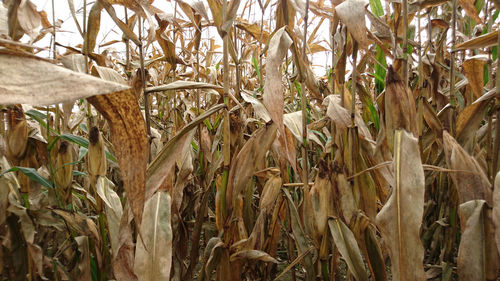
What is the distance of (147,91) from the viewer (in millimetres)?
847

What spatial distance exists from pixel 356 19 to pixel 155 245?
59cm

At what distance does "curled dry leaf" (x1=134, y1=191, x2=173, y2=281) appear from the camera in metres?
0.66

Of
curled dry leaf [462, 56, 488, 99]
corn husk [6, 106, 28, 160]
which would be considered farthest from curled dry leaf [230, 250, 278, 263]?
curled dry leaf [462, 56, 488, 99]

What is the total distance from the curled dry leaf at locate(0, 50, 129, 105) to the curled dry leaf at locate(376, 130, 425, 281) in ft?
1.59

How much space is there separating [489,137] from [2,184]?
124 cm

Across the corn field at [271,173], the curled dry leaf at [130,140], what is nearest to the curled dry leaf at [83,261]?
the corn field at [271,173]

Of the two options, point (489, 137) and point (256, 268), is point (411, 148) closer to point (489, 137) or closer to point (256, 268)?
point (489, 137)

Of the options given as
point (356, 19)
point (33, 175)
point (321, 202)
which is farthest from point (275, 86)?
point (33, 175)

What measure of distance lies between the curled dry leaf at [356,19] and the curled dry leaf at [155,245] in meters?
0.52

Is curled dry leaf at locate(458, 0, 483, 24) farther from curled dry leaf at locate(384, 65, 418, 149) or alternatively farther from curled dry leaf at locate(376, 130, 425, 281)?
curled dry leaf at locate(376, 130, 425, 281)

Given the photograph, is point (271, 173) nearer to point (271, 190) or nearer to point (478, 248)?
point (271, 190)

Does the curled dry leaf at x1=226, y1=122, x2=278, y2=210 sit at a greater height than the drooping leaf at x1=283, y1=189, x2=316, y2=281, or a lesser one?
greater

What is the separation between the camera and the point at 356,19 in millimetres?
706

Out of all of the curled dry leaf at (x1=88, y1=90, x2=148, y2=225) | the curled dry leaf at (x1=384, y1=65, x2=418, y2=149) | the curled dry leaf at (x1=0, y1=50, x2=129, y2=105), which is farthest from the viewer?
the curled dry leaf at (x1=384, y1=65, x2=418, y2=149)
